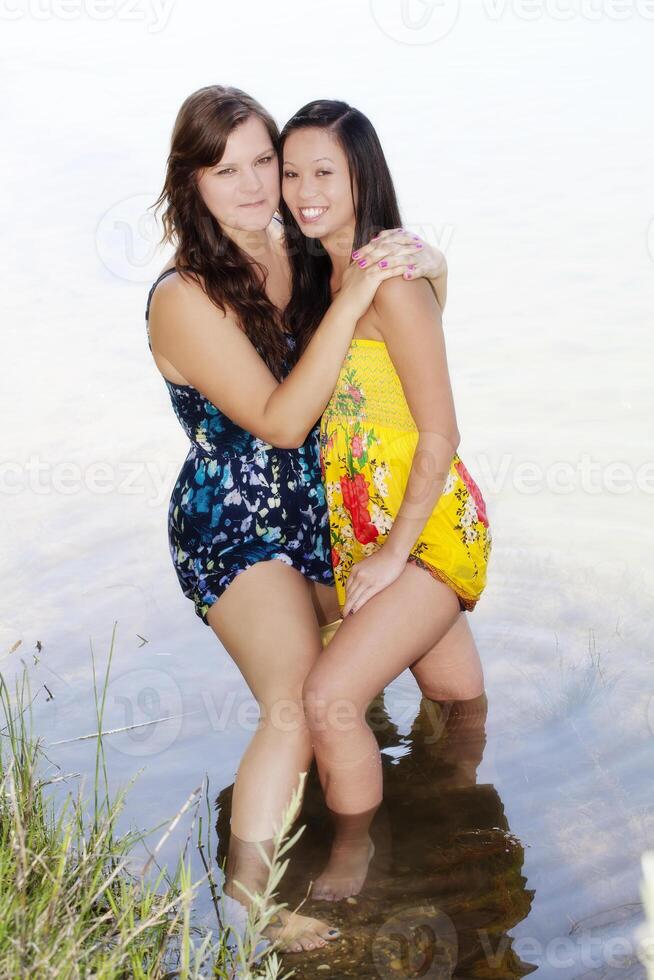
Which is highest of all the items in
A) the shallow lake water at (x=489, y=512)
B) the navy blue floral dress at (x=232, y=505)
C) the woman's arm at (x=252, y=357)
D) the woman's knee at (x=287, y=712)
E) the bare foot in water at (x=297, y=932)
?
the woman's arm at (x=252, y=357)

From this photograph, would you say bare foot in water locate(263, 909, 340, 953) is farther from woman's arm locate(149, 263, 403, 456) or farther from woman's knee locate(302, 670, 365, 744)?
woman's arm locate(149, 263, 403, 456)

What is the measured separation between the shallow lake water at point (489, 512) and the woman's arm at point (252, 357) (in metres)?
1.14

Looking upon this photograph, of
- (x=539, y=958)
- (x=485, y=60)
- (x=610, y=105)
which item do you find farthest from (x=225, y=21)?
(x=539, y=958)

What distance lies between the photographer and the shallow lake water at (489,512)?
10.8ft

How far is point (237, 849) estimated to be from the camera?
311 cm

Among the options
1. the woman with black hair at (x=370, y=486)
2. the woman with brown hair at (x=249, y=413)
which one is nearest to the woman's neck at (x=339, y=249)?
the woman with black hair at (x=370, y=486)

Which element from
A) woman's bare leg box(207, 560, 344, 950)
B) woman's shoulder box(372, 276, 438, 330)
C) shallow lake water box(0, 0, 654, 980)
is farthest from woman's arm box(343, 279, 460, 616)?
shallow lake water box(0, 0, 654, 980)

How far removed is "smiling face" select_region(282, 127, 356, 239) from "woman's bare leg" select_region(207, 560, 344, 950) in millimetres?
945

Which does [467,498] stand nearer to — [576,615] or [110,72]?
[576,615]

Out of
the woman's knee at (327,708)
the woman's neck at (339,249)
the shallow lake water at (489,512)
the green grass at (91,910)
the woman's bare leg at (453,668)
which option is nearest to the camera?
the green grass at (91,910)

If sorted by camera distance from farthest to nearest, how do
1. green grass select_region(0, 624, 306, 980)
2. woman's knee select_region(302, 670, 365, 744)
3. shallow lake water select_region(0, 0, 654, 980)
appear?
shallow lake water select_region(0, 0, 654, 980) → woman's knee select_region(302, 670, 365, 744) → green grass select_region(0, 624, 306, 980)

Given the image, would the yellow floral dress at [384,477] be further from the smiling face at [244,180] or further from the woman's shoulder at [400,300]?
the smiling face at [244,180]

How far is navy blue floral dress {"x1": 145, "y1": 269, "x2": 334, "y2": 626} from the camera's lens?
3363 mm

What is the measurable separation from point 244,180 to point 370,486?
0.88 meters
